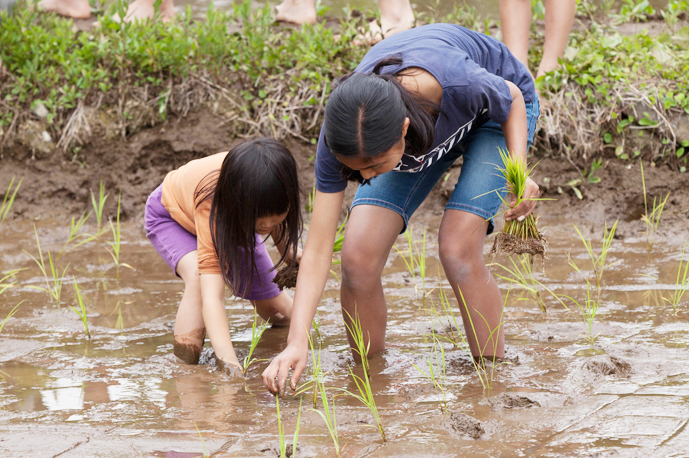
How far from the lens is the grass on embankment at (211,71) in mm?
4723

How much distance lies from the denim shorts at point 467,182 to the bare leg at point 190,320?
79cm

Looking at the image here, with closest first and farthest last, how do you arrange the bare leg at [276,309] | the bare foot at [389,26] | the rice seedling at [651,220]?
the bare leg at [276,309], the rice seedling at [651,220], the bare foot at [389,26]

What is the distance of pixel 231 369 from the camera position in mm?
2488

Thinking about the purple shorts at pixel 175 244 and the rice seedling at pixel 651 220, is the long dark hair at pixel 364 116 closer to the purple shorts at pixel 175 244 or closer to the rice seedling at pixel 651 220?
the purple shorts at pixel 175 244

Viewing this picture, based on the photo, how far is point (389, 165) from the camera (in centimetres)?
204

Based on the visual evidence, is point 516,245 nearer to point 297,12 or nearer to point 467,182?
point 467,182

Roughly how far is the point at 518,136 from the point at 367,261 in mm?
666

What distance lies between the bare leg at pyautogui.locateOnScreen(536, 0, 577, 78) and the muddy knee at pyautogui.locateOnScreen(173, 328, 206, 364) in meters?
2.96

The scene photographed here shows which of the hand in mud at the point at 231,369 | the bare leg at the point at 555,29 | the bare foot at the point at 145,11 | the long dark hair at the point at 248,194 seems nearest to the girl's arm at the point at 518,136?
the long dark hair at the point at 248,194

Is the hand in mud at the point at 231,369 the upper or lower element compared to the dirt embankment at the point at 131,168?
lower

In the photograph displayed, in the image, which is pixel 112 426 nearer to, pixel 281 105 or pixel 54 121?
pixel 281 105

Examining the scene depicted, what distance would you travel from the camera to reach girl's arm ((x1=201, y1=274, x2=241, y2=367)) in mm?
2520

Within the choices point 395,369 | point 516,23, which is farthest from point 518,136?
point 516,23

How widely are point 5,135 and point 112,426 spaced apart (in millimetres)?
3820
